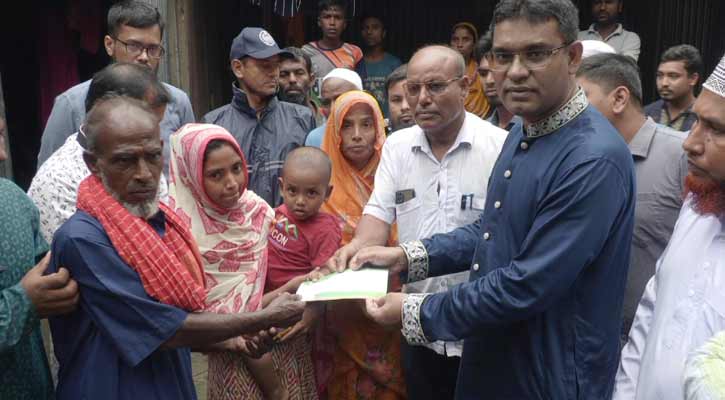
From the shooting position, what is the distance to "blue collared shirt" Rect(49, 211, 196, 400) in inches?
85.5

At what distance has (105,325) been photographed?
85.8 inches

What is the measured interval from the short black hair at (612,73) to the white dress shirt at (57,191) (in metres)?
2.10

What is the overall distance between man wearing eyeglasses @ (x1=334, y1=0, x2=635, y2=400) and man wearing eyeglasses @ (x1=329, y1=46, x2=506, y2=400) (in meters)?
0.81

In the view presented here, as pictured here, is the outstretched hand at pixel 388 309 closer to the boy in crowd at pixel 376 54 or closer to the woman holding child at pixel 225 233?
the woman holding child at pixel 225 233

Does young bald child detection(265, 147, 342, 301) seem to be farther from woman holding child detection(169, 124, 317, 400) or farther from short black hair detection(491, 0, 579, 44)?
short black hair detection(491, 0, 579, 44)

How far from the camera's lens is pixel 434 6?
28.1 ft

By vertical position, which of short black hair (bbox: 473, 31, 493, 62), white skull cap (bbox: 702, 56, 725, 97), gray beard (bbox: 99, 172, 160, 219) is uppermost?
white skull cap (bbox: 702, 56, 725, 97)

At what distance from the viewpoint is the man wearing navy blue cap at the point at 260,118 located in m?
4.60

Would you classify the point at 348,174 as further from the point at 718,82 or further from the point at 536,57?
the point at 718,82

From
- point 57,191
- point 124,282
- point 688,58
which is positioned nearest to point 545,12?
point 124,282

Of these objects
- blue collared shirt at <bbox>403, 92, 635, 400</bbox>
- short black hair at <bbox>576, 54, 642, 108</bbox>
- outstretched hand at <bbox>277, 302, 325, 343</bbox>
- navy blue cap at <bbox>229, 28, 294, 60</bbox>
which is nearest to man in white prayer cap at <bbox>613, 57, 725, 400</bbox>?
blue collared shirt at <bbox>403, 92, 635, 400</bbox>

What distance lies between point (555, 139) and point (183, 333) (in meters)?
1.37

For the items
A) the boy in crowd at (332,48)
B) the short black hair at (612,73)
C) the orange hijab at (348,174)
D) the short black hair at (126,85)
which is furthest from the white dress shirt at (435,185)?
the boy in crowd at (332,48)

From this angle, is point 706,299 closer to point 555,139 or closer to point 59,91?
point 555,139
